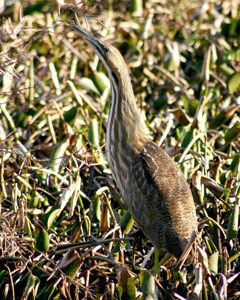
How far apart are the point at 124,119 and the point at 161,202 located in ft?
1.32

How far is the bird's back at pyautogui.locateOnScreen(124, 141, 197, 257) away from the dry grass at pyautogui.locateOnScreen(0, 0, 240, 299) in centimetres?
11

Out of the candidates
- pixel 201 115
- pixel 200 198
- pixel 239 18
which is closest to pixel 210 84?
pixel 239 18

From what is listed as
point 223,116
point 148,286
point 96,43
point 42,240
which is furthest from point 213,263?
point 223,116

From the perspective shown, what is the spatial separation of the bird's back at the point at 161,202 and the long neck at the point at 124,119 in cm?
11

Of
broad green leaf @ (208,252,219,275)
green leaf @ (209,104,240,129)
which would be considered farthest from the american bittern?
green leaf @ (209,104,240,129)

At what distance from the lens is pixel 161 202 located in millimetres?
3596

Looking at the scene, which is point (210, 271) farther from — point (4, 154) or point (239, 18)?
point (239, 18)

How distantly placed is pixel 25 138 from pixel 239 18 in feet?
5.53

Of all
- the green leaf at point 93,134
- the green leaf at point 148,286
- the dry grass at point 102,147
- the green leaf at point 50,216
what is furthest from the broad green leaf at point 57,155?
the green leaf at point 148,286

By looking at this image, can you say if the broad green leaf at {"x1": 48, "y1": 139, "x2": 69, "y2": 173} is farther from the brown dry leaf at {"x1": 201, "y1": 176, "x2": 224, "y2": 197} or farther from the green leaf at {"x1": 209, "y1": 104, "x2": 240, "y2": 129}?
the green leaf at {"x1": 209, "y1": 104, "x2": 240, "y2": 129}

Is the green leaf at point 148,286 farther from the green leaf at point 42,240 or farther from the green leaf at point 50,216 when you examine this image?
the green leaf at point 50,216

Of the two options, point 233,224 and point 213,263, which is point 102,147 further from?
point 213,263

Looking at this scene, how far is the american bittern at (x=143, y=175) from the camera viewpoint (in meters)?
3.57

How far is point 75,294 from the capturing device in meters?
3.54
